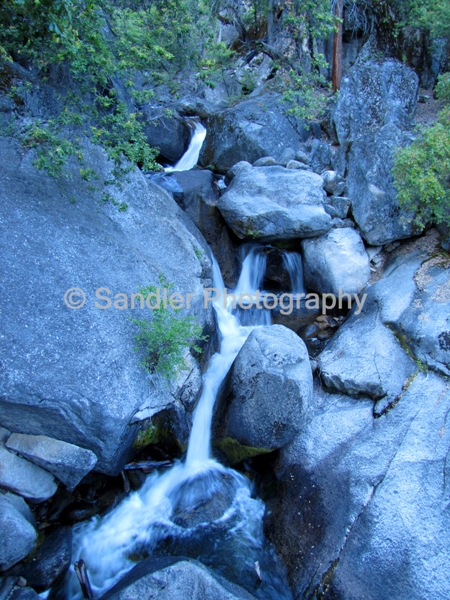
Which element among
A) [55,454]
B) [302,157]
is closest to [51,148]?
[55,454]

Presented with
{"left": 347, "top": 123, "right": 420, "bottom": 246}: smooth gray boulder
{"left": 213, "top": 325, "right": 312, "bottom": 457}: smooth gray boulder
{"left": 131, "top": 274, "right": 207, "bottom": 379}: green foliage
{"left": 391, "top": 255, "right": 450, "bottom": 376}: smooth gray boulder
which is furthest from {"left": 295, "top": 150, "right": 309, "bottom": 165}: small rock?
{"left": 131, "top": 274, "right": 207, "bottom": 379}: green foliage

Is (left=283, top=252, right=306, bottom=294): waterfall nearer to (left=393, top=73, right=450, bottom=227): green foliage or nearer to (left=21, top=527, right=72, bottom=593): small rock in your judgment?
(left=393, top=73, right=450, bottom=227): green foliage

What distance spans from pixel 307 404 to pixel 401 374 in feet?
4.52

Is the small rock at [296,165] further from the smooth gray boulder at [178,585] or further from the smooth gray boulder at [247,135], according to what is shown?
the smooth gray boulder at [178,585]

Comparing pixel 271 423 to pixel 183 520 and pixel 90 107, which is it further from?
pixel 90 107

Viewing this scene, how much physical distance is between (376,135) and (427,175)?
192 centimetres

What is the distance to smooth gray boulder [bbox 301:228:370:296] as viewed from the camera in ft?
24.6

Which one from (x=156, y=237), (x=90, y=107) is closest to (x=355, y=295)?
(x=156, y=237)

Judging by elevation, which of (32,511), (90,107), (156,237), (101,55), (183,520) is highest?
(101,55)

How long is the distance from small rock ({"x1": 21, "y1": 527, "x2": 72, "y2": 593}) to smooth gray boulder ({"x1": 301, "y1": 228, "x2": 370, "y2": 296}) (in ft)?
18.3

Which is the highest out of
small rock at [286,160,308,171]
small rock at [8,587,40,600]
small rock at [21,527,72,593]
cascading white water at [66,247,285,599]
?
small rock at [286,160,308,171]

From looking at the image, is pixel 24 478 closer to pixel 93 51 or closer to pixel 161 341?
pixel 161 341

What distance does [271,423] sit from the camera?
5293 mm

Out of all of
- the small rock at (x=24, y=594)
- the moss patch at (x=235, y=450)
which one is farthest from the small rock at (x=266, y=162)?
the small rock at (x=24, y=594)
